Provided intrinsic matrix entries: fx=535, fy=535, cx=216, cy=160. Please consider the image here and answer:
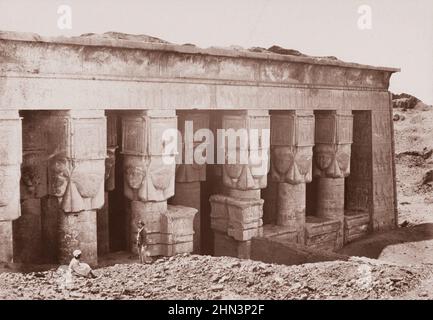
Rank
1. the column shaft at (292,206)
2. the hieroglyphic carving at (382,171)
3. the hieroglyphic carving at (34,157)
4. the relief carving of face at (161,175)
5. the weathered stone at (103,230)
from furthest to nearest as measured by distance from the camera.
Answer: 1. the hieroglyphic carving at (382,171)
2. the column shaft at (292,206)
3. the weathered stone at (103,230)
4. the relief carving of face at (161,175)
5. the hieroglyphic carving at (34,157)

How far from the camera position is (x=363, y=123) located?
14102 millimetres

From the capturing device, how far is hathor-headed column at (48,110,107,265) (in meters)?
8.52

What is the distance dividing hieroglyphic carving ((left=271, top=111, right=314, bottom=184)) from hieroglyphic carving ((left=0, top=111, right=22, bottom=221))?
19.5 feet

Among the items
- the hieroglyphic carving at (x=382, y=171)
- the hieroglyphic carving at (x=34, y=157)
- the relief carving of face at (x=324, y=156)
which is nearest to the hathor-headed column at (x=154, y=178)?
the hieroglyphic carving at (x=34, y=157)

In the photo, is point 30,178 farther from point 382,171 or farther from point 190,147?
point 382,171

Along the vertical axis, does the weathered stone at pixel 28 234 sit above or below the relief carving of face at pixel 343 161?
below

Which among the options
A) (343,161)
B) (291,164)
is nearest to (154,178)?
(291,164)

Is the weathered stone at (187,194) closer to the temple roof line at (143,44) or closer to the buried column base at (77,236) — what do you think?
the buried column base at (77,236)

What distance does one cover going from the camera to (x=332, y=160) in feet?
42.9

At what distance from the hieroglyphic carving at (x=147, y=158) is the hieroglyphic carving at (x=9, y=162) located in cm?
209

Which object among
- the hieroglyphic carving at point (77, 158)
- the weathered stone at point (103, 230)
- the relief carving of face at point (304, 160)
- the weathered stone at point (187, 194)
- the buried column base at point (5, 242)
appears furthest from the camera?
the relief carving of face at point (304, 160)

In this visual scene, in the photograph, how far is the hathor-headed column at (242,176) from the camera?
35.6 ft

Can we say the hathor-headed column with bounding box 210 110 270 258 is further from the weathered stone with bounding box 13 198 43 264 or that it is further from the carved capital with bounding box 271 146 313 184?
the weathered stone with bounding box 13 198 43 264
